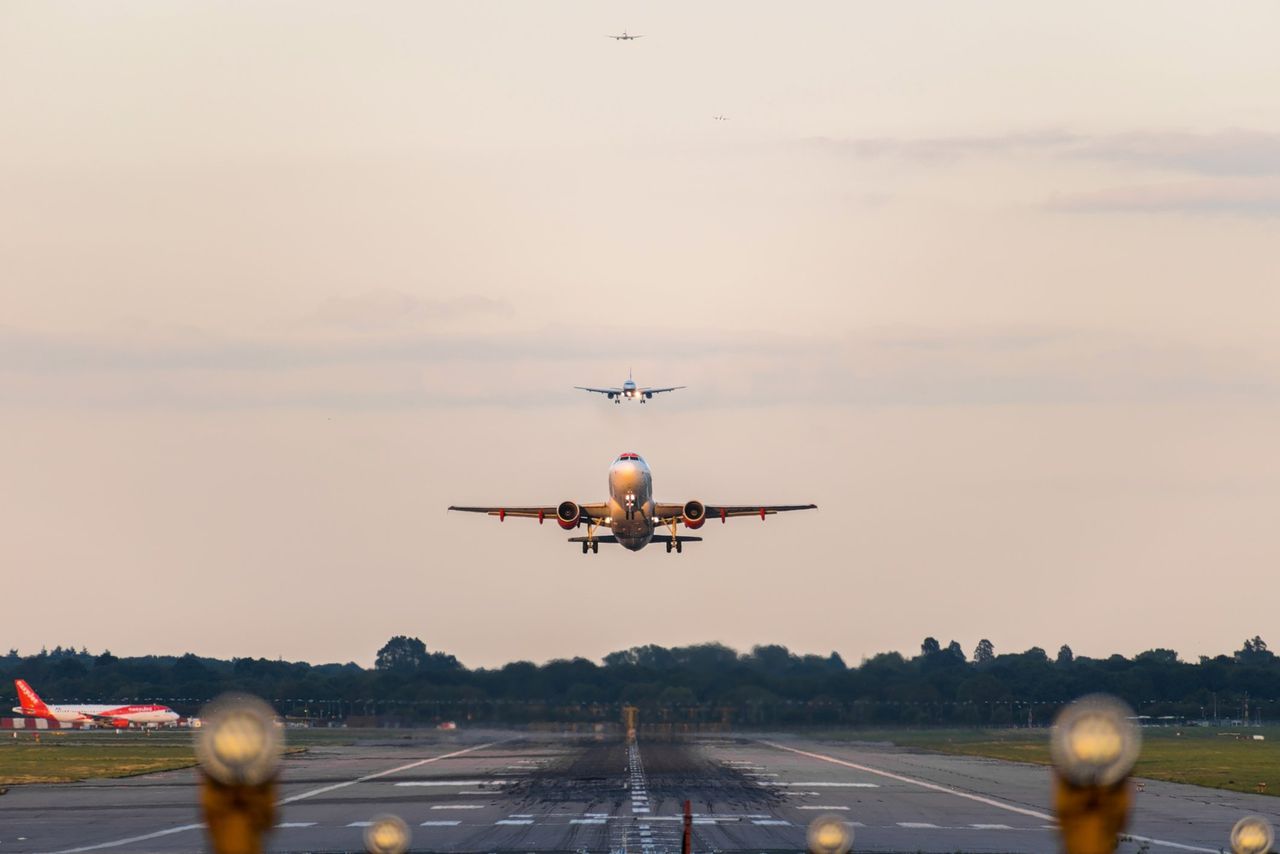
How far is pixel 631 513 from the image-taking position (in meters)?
89.2

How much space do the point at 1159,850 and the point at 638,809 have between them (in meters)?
23.3

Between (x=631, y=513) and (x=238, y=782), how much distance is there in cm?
7999

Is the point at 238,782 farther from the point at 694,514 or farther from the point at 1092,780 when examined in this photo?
the point at 694,514

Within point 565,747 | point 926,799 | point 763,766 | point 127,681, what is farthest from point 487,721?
point 127,681

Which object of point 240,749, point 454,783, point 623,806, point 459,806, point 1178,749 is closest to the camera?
point 240,749

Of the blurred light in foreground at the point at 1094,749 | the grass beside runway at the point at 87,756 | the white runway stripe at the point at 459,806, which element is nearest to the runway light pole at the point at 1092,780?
the blurred light in foreground at the point at 1094,749

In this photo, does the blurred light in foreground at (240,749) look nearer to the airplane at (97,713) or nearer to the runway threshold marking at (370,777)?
the runway threshold marking at (370,777)

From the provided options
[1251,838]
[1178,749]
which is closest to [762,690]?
[1178,749]

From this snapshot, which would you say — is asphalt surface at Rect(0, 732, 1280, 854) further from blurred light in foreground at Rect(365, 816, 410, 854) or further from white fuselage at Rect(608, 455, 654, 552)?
blurred light in foreground at Rect(365, 816, 410, 854)

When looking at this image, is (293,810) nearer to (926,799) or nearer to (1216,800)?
(926,799)

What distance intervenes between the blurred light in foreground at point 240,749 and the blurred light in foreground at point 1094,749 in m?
4.33

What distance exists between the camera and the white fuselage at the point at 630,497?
87688 mm

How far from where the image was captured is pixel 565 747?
134 metres

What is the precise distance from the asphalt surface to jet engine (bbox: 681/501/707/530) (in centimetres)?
1390
